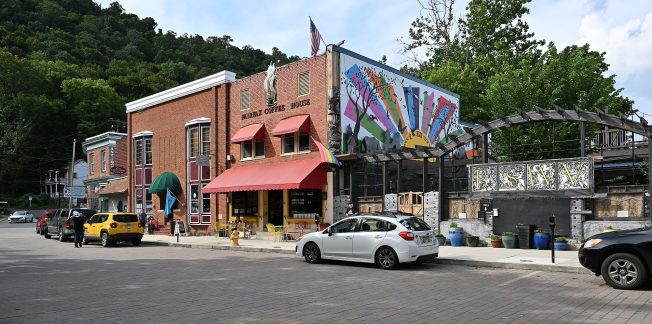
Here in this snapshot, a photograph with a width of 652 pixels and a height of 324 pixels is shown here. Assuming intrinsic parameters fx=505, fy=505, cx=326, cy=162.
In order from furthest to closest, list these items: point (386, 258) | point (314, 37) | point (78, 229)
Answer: point (314, 37), point (78, 229), point (386, 258)

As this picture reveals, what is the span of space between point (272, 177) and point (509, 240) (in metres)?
11.2

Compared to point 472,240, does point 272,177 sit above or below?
above

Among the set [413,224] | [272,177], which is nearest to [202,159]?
[272,177]

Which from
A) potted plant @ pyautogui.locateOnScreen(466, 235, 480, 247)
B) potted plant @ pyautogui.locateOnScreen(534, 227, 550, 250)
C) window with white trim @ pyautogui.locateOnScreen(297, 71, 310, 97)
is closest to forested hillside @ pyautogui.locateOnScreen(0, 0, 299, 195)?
window with white trim @ pyautogui.locateOnScreen(297, 71, 310, 97)

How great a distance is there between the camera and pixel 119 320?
24.5 ft

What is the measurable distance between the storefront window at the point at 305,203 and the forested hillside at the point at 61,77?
149ft

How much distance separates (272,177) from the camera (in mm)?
23984

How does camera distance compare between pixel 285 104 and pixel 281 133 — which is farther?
pixel 285 104

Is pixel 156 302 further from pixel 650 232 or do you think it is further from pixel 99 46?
pixel 99 46

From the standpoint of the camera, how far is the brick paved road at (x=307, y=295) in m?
7.66

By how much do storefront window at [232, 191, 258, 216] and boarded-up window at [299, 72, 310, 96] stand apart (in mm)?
6011

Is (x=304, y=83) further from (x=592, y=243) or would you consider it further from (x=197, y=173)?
(x=592, y=243)

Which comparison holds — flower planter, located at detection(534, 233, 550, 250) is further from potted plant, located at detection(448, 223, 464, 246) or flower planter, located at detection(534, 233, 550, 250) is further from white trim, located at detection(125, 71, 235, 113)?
white trim, located at detection(125, 71, 235, 113)

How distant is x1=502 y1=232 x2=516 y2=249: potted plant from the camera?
17469 millimetres
